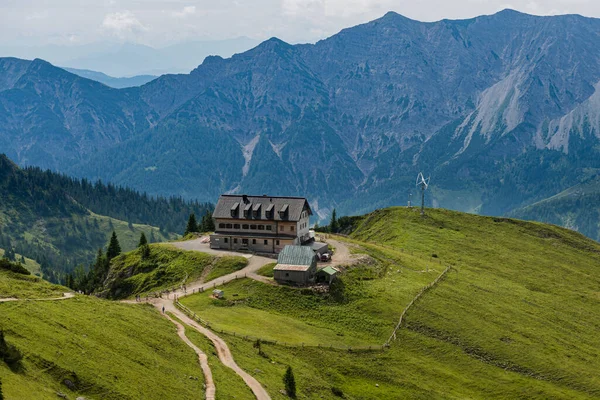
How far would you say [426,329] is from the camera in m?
94.1

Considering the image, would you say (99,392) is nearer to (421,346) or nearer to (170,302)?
(170,302)

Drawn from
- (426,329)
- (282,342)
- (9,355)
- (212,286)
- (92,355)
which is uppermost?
(9,355)

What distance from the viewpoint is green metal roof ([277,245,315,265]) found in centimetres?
10731

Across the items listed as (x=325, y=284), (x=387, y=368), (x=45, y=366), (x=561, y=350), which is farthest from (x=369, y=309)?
(x=45, y=366)

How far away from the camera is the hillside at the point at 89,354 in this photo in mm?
46250

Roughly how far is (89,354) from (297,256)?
2320 inches

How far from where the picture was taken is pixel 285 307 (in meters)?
97.5

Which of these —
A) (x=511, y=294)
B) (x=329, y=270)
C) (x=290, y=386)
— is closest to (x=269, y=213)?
(x=329, y=270)

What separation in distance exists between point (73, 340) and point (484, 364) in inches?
2417

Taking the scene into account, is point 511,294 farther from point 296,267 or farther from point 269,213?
point 269,213

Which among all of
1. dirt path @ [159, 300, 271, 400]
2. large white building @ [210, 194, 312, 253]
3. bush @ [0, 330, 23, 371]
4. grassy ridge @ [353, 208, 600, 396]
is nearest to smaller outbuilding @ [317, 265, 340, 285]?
grassy ridge @ [353, 208, 600, 396]

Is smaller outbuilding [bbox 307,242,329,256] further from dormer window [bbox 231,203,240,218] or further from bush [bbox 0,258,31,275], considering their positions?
bush [bbox 0,258,31,275]

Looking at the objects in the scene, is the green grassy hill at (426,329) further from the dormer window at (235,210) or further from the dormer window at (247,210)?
the dormer window at (235,210)

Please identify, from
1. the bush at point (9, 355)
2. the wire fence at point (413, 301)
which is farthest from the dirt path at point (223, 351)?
the wire fence at point (413, 301)
